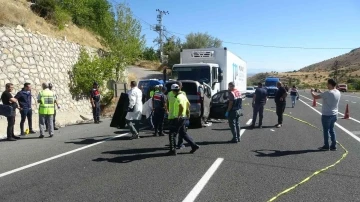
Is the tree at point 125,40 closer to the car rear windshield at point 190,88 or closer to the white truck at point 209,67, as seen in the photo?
the white truck at point 209,67

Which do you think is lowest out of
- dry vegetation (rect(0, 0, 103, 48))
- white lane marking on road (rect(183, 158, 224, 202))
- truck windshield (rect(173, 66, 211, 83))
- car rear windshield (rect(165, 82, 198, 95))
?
white lane marking on road (rect(183, 158, 224, 202))

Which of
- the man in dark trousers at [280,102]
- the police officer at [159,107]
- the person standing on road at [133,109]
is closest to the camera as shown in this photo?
the person standing on road at [133,109]

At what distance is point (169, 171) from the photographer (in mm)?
6848

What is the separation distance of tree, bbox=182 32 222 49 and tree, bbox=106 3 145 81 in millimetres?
29937

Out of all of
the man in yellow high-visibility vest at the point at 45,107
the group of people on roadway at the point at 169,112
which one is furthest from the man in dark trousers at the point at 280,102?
the man in yellow high-visibility vest at the point at 45,107

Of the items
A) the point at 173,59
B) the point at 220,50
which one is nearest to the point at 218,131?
the point at 220,50

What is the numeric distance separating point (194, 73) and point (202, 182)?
38.1 feet

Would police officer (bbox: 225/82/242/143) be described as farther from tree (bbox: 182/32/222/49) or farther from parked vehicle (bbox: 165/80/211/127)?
tree (bbox: 182/32/222/49)

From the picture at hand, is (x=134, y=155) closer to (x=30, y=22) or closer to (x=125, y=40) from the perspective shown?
(x=30, y=22)

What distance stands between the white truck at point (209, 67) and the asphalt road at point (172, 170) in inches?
260

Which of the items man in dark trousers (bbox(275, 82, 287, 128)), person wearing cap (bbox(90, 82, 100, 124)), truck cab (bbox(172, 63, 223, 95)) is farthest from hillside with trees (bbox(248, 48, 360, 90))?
person wearing cap (bbox(90, 82, 100, 124))

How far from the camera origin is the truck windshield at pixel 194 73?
1717cm

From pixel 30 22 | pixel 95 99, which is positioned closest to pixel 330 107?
pixel 95 99

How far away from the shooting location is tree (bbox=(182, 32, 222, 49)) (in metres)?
59.2
